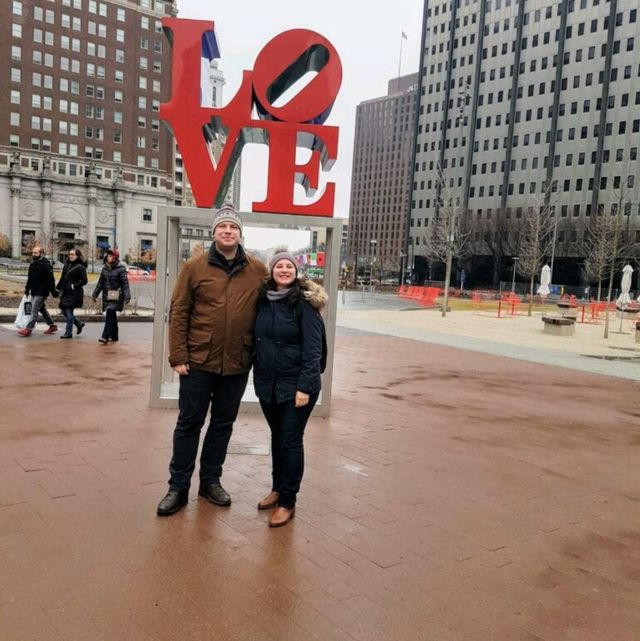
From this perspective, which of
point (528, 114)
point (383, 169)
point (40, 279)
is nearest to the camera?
point (40, 279)

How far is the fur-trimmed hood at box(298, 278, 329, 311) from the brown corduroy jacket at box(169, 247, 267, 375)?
37 centimetres

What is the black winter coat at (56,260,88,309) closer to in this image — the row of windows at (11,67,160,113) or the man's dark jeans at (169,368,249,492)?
the man's dark jeans at (169,368,249,492)

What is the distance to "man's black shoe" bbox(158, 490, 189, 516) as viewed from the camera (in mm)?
4008

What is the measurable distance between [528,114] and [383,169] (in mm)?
95778

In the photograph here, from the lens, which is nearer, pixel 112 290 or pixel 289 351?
pixel 289 351

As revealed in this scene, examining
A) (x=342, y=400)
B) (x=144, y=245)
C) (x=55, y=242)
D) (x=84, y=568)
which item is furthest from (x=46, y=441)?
(x=144, y=245)

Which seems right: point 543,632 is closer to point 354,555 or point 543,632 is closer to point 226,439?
point 354,555

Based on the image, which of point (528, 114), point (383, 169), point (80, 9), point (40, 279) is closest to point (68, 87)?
point (80, 9)

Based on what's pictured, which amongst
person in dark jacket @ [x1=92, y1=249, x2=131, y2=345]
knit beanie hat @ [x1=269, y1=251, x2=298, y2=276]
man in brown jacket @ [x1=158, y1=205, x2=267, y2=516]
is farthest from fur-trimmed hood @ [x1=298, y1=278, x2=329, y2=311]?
person in dark jacket @ [x1=92, y1=249, x2=131, y2=345]

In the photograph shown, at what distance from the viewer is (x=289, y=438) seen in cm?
399

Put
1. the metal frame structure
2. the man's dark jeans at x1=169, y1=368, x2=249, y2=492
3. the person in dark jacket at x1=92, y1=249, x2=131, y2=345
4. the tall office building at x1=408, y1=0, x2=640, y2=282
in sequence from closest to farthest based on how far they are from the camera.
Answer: the man's dark jeans at x1=169, y1=368, x2=249, y2=492 < the metal frame structure < the person in dark jacket at x1=92, y1=249, x2=131, y2=345 < the tall office building at x1=408, y1=0, x2=640, y2=282

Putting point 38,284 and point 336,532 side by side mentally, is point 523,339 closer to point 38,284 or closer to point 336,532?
point 38,284

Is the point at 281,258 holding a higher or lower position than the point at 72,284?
higher

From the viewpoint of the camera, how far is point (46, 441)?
217 inches
